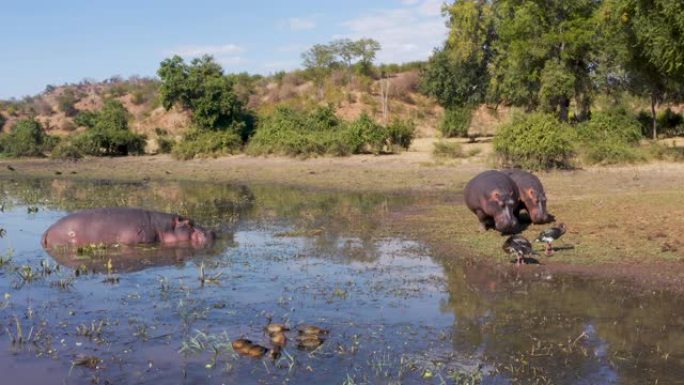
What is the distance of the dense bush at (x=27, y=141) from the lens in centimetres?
3812

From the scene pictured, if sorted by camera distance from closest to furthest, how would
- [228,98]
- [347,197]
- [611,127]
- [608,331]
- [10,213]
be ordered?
1. [608,331]
2. [10,213]
3. [347,197]
4. [611,127]
5. [228,98]

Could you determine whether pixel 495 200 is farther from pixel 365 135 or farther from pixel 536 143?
pixel 365 135

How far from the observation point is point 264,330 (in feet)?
24.5

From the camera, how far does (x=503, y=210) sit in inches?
493

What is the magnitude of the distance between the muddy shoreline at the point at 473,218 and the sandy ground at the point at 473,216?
16mm

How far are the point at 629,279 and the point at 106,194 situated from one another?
16296 mm

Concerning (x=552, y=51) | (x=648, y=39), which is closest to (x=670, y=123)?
(x=552, y=51)

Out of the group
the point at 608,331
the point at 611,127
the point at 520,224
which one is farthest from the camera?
the point at 611,127

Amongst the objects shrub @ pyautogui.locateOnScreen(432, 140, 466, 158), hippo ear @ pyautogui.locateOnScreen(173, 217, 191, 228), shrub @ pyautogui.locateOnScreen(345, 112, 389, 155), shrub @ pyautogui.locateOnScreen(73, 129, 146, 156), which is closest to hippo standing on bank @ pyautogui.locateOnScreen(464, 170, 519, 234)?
hippo ear @ pyautogui.locateOnScreen(173, 217, 191, 228)

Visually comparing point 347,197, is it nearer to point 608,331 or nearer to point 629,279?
point 629,279

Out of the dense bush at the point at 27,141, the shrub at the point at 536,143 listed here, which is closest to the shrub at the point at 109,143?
the dense bush at the point at 27,141

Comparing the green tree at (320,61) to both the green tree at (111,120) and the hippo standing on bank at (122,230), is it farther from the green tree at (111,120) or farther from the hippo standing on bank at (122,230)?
the hippo standing on bank at (122,230)

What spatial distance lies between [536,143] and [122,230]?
13709 mm

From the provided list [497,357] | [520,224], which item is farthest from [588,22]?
[497,357]
